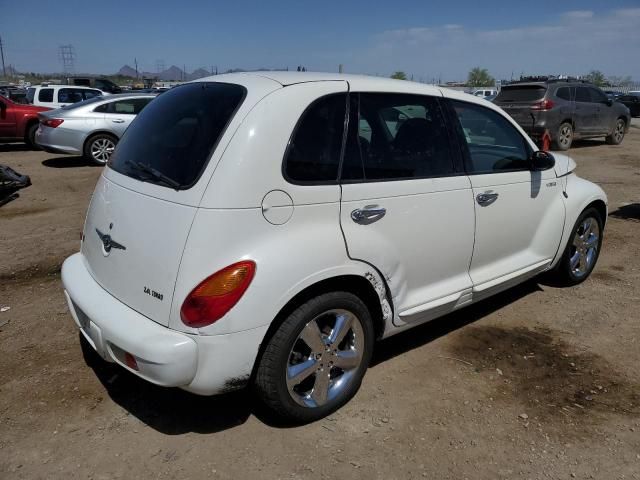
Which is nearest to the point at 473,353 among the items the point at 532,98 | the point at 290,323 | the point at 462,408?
the point at 462,408

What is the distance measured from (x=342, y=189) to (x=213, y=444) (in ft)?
4.81

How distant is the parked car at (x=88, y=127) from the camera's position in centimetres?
1082

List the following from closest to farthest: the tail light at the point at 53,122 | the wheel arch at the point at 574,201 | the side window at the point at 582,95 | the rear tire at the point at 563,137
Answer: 1. the wheel arch at the point at 574,201
2. the tail light at the point at 53,122
3. the rear tire at the point at 563,137
4. the side window at the point at 582,95

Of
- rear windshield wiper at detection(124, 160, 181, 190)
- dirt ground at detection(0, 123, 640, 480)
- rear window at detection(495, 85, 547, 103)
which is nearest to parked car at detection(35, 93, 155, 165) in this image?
dirt ground at detection(0, 123, 640, 480)

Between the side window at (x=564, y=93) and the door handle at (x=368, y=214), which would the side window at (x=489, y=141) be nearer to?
the door handle at (x=368, y=214)

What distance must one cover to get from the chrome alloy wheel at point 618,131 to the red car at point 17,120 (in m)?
16.3

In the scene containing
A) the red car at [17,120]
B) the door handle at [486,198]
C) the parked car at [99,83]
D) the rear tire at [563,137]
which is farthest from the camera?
the parked car at [99,83]

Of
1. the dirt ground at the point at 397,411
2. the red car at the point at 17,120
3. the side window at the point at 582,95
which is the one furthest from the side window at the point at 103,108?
the side window at the point at 582,95

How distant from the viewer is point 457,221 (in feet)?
10.7

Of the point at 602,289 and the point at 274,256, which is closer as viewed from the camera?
the point at 274,256

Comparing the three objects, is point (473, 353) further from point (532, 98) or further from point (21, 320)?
point (532, 98)

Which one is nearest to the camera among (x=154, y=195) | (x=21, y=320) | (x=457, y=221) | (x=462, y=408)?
(x=154, y=195)

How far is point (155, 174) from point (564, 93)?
45.5ft

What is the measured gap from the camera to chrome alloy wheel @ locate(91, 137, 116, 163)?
11141 mm
